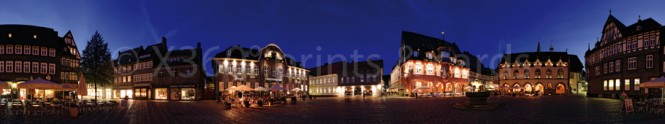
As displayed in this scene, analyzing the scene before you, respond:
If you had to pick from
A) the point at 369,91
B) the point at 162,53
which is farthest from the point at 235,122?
the point at 369,91

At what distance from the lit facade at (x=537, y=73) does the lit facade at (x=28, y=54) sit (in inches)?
2538

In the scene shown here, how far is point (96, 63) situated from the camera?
Answer: 1633 inches

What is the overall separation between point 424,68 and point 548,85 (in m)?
24.0

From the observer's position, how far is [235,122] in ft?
55.2

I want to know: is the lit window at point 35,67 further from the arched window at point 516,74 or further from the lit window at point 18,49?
the arched window at point 516,74

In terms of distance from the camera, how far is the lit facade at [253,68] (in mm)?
51062

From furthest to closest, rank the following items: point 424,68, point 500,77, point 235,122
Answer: point 500,77, point 424,68, point 235,122

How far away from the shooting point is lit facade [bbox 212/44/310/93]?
51.1 m

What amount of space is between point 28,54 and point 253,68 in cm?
2458

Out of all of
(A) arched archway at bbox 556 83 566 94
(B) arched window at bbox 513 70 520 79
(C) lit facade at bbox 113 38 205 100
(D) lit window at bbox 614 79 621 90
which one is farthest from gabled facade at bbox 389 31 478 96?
(C) lit facade at bbox 113 38 205 100

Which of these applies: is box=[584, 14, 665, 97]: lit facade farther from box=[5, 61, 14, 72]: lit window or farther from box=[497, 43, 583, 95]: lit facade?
box=[5, 61, 14, 72]: lit window

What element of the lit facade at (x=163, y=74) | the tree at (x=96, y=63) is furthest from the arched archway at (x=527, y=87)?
the tree at (x=96, y=63)

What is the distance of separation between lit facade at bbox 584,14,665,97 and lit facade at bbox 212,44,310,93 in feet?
130

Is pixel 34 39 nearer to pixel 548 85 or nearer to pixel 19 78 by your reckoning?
pixel 19 78
